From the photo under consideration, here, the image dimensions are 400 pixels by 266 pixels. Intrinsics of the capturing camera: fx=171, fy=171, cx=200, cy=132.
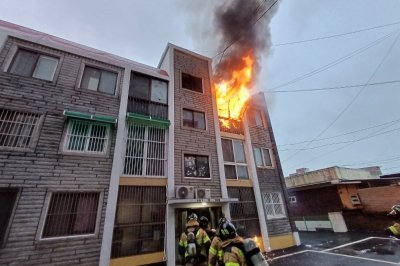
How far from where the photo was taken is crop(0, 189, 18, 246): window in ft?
17.1

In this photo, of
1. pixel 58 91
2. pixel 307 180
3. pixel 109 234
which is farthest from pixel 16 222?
pixel 307 180

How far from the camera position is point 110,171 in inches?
284

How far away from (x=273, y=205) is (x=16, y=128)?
13.4 metres

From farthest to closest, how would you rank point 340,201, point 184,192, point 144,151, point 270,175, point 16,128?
point 340,201 < point 270,175 < point 144,151 < point 184,192 < point 16,128

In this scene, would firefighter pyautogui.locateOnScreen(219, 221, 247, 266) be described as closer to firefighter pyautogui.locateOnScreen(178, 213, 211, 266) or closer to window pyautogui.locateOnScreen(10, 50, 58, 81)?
firefighter pyautogui.locateOnScreen(178, 213, 211, 266)

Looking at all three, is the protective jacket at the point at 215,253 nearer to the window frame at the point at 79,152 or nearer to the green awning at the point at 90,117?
the window frame at the point at 79,152

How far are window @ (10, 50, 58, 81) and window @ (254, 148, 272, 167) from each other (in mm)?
12241

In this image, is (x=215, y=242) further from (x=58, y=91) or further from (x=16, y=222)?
(x=58, y=91)

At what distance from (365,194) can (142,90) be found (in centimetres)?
1908

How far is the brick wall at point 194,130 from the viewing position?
29.7ft

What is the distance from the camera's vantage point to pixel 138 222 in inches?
278

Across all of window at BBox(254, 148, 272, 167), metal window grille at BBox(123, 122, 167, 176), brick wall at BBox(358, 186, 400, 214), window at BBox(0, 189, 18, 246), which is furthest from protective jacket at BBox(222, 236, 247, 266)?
brick wall at BBox(358, 186, 400, 214)

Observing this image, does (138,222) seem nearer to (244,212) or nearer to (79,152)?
(79,152)

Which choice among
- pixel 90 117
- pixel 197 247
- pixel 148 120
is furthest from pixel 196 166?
pixel 90 117
